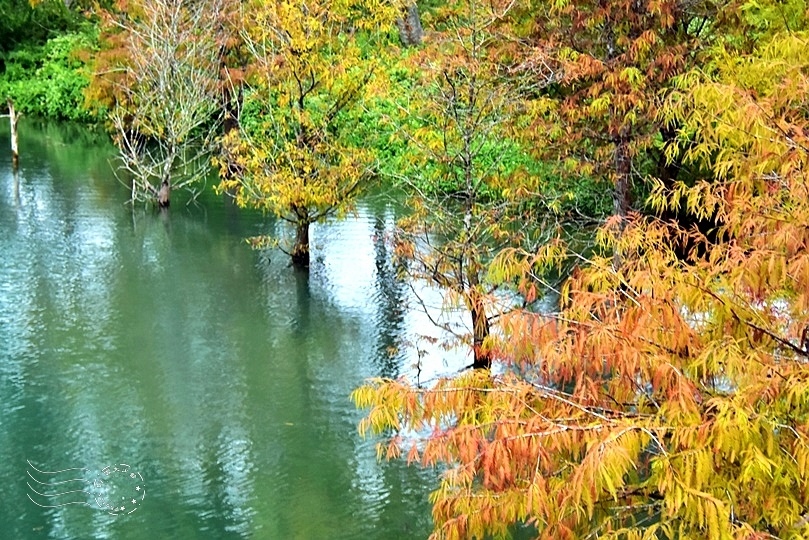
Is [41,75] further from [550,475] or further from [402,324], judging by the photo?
[550,475]

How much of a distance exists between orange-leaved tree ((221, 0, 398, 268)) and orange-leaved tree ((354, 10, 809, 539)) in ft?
26.0

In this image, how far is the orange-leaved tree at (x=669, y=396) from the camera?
3.31 meters

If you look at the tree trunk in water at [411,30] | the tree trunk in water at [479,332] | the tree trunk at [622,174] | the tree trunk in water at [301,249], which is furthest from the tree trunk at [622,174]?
the tree trunk in water at [411,30]

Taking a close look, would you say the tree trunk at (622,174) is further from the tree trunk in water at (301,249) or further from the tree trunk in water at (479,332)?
the tree trunk in water at (301,249)

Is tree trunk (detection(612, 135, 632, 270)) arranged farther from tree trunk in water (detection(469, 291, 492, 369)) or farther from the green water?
the green water

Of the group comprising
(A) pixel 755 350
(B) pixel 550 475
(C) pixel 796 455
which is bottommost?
(B) pixel 550 475

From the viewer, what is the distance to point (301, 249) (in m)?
13.3

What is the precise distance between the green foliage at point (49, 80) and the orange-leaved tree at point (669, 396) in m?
26.1

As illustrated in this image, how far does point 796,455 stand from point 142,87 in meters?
15.9

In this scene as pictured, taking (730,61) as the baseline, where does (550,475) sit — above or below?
below

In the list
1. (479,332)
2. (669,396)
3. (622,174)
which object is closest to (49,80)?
(622,174)

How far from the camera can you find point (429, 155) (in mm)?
9406

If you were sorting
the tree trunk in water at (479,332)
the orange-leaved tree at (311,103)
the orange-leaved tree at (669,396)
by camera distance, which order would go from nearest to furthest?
1. the orange-leaved tree at (669,396)
2. the tree trunk in water at (479,332)
3. the orange-leaved tree at (311,103)

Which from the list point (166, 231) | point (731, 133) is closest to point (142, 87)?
point (166, 231)
